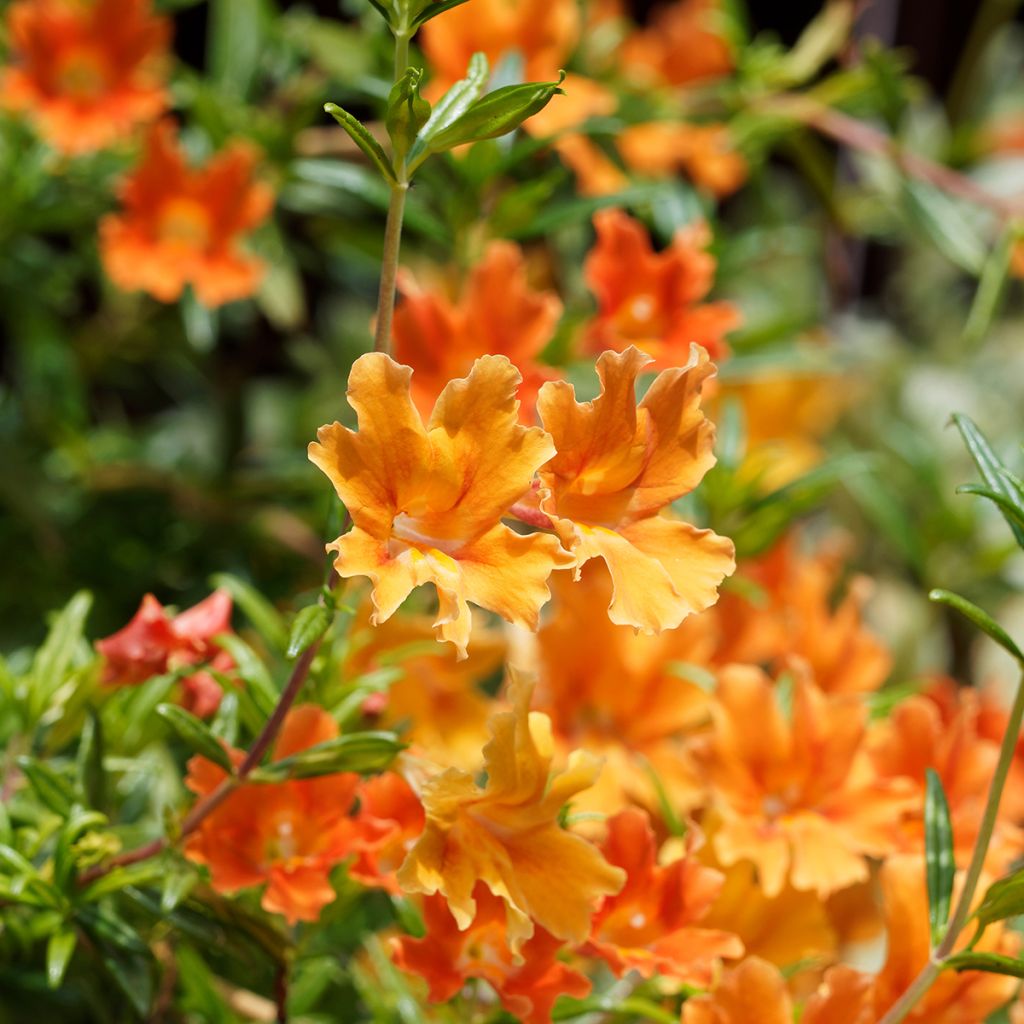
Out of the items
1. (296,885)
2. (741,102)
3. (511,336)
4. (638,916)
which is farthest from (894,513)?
(296,885)

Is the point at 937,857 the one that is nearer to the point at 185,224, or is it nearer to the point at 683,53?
the point at 185,224

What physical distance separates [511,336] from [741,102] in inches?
17.5

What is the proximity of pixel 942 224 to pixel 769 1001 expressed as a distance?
30.7 inches

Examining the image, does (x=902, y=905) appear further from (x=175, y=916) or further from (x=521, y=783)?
(x=175, y=916)

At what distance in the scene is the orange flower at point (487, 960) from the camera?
0.61 meters

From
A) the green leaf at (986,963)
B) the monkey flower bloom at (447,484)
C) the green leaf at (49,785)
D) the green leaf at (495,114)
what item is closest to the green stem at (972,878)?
the green leaf at (986,963)

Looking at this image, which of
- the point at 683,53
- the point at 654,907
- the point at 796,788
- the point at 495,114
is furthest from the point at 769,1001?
the point at 683,53

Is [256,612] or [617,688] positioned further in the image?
[617,688]

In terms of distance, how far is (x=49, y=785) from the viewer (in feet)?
2.23

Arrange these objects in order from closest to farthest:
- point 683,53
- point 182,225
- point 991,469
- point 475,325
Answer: point 991,469
point 475,325
point 182,225
point 683,53

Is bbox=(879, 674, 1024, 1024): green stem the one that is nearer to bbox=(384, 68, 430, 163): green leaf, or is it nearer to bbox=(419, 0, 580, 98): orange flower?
bbox=(384, 68, 430, 163): green leaf

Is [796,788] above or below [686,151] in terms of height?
below

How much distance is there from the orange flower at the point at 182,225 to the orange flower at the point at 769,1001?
26.1 inches

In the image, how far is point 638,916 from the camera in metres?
0.66
